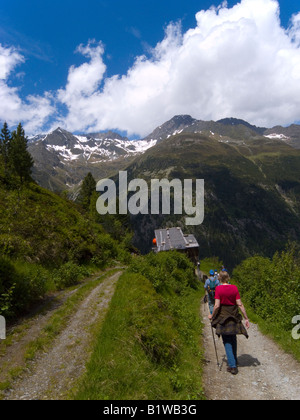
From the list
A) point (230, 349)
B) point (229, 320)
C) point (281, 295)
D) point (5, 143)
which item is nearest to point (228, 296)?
point (229, 320)

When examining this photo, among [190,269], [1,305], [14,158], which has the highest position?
[14,158]

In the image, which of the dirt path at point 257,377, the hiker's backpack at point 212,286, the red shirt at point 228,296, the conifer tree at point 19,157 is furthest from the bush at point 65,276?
→ the conifer tree at point 19,157

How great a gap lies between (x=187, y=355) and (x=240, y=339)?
4895 millimetres

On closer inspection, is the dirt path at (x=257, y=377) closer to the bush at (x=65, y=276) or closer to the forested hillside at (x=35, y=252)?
the forested hillside at (x=35, y=252)

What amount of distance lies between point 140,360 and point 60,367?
242 centimetres

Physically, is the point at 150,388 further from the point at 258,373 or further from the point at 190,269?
the point at 190,269

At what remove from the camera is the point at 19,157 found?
4203cm

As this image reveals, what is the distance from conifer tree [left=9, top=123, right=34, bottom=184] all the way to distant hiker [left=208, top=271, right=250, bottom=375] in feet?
130

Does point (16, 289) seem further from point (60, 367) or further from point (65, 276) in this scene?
point (65, 276)

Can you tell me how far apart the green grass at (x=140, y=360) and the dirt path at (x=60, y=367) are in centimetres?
44

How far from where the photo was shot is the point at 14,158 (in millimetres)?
41875

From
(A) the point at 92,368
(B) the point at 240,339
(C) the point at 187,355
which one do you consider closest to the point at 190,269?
(B) the point at 240,339

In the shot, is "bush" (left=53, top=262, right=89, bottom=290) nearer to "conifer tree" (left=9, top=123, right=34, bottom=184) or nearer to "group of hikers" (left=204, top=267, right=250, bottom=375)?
"group of hikers" (left=204, top=267, right=250, bottom=375)

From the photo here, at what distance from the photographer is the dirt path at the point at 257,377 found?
24.6 feet
